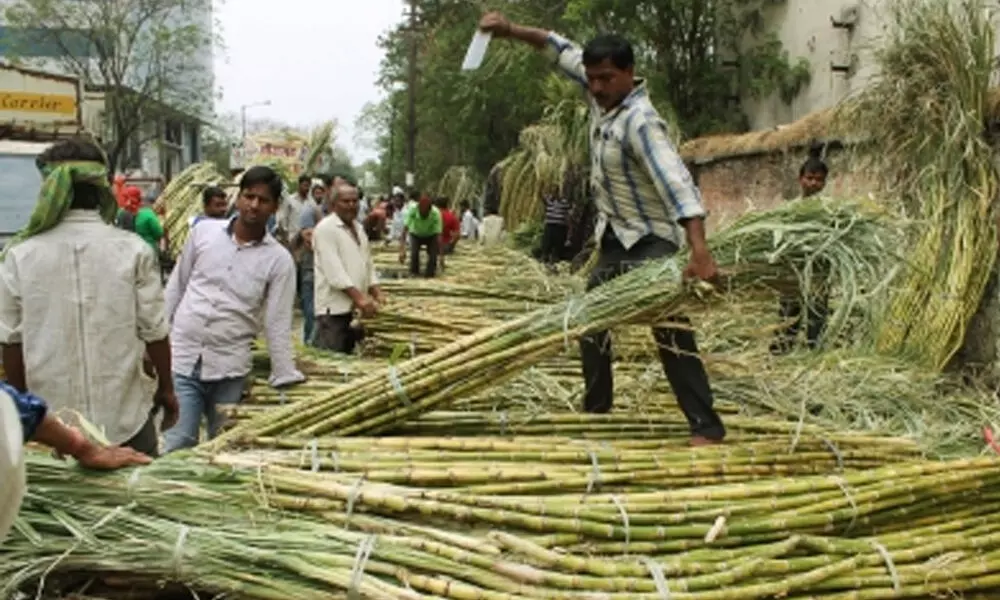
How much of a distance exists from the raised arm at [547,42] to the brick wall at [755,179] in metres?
3.15

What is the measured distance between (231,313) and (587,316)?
1.33 meters

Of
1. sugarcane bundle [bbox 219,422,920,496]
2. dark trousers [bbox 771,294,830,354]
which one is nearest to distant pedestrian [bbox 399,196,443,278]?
dark trousers [bbox 771,294,830,354]

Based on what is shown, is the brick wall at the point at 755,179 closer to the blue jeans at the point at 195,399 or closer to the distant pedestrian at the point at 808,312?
the distant pedestrian at the point at 808,312

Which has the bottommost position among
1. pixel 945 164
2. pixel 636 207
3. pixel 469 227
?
pixel 469 227

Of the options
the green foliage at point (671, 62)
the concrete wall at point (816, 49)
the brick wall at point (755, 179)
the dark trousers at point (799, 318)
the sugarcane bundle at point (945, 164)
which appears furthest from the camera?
the green foliage at point (671, 62)

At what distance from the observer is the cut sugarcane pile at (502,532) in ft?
6.67

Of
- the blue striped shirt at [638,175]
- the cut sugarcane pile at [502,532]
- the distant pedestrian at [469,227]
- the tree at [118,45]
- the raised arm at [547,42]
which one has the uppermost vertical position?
the tree at [118,45]

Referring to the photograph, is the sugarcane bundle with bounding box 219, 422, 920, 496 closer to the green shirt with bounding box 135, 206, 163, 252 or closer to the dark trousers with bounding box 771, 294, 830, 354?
the dark trousers with bounding box 771, 294, 830, 354

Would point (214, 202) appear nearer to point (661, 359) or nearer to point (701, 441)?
point (661, 359)

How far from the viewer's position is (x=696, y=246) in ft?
9.27

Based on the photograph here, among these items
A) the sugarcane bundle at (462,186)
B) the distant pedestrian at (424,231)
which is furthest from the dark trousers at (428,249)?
the sugarcane bundle at (462,186)

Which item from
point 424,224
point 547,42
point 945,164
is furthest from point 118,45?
point 945,164

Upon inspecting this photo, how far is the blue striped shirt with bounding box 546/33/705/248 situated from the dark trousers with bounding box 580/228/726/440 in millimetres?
58

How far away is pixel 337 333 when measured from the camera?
16.9 ft
